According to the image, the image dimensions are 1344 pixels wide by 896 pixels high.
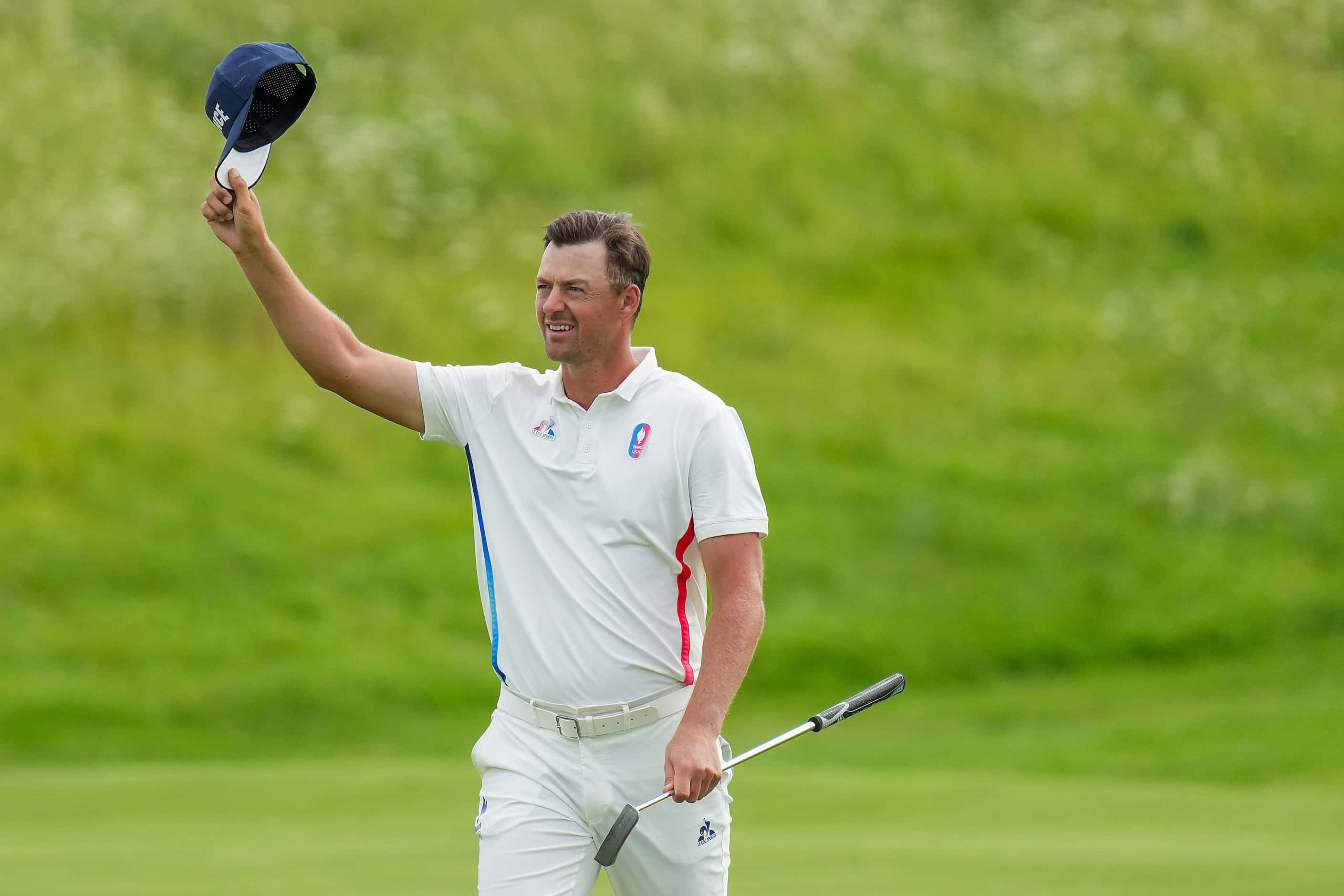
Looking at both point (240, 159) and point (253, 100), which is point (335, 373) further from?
point (253, 100)

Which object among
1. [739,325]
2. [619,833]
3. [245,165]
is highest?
[739,325]

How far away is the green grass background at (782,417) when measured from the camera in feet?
35.2

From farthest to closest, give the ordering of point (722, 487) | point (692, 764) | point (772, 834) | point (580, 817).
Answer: point (772, 834), point (580, 817), point (722, 487), point (692, 764)

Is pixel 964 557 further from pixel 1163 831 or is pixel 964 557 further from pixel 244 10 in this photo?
pixel 244 10

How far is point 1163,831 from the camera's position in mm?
9492

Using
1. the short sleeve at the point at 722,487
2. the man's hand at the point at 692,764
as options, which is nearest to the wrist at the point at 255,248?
the short sleeve at the point at 722,487

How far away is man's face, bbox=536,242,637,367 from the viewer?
4.00 meters

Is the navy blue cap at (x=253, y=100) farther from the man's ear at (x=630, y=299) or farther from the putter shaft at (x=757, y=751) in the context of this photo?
the putter shaft at (x=757, y=751)

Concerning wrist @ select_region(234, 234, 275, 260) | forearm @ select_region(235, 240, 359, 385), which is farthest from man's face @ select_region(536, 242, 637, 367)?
wrist @ select_region(234, 234, 275, 260)

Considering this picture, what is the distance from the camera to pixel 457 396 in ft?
13.7

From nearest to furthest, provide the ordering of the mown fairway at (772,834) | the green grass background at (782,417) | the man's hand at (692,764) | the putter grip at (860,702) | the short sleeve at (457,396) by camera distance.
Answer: the man's hand at (692,764) < the short sleeve at (457,396) < the putter grip at (860,702) < the mown fairway at (772,834) < the green grass background at (782,417)

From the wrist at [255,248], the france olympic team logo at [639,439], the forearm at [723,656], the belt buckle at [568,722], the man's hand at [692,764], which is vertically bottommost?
the man's hand at [692,764]

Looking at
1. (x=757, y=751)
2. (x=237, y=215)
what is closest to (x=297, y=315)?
(x=237, y=215)

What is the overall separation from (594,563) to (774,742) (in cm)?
60
